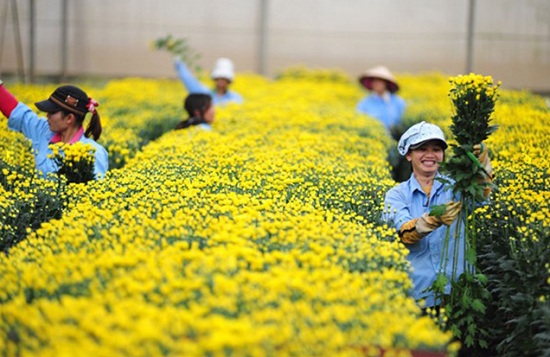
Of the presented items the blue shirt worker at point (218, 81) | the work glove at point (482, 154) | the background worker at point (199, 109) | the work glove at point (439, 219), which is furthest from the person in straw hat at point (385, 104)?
the work glove at point (439, 219)

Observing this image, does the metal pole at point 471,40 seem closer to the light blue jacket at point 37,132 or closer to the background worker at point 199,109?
the background worker at point 199,109

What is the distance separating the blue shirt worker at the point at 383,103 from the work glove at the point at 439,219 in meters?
5.86

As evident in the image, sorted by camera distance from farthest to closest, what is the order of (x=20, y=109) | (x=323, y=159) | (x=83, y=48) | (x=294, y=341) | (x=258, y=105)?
(x=83, y=48) → (x=258, y=105) → (x=323, y=159) → (x=20, y=109) → (x=294, y=341)

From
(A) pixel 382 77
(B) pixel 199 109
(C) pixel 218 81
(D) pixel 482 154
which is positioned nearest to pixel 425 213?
(D) pixel 482 154

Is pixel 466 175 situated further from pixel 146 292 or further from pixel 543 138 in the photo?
pixel 543 138

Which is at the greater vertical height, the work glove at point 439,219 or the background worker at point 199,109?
the background worker at point 199,109

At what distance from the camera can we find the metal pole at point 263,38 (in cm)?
1856

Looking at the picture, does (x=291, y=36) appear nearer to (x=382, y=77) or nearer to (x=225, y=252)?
(x=382, y=77)

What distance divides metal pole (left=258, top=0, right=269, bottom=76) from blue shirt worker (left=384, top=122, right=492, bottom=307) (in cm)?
1378

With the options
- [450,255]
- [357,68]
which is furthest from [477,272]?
[357,68]

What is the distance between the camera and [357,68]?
1845cm

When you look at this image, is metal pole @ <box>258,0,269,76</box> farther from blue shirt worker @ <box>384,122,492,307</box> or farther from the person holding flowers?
blue shirt worker @ <box>384,122,492,307</box>

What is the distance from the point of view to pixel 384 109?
1062cm

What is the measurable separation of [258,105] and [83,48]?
9319mm
